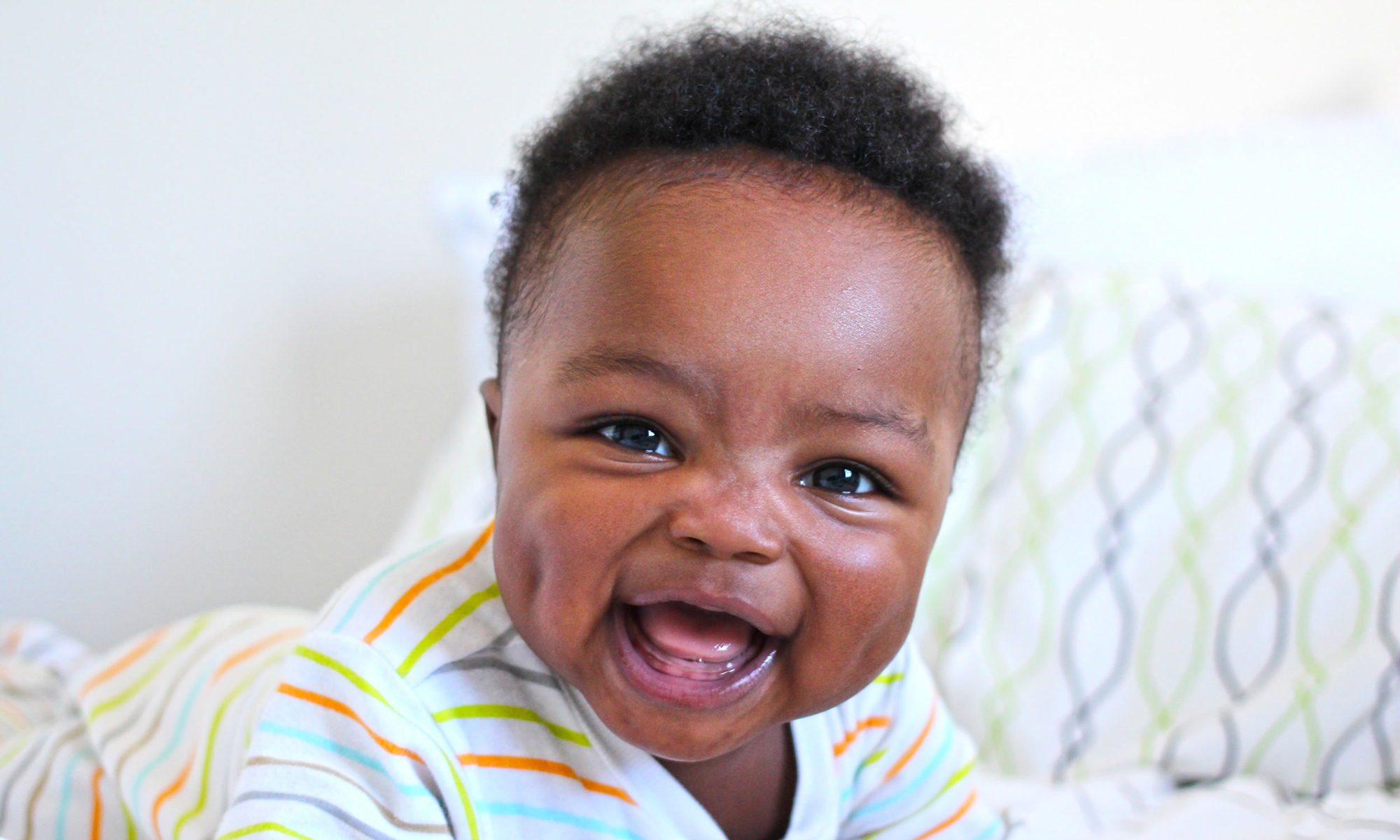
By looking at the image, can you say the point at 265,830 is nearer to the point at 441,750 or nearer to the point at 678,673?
the point at 441,750

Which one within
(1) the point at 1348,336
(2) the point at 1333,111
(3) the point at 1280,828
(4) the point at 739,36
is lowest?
(3) the point at 1280,828

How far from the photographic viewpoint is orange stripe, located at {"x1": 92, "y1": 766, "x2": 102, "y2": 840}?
82 centimetres

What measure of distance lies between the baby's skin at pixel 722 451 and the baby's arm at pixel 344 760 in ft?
0.27

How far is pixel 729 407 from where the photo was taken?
1.88 feet

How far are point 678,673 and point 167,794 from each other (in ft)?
1.37

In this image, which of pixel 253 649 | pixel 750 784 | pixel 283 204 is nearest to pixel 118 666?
pixel 253 649

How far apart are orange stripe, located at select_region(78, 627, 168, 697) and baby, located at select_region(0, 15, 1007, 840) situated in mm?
236

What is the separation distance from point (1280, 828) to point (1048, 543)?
32 cm

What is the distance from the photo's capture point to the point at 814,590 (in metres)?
0.60

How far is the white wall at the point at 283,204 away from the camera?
52.2 inches

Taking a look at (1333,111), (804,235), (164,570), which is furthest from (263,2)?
(1333,111)

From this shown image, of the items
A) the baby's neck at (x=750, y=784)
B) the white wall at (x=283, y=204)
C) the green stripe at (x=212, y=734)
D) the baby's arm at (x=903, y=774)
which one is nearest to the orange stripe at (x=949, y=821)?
the baby's arm at (x=903, y=774)

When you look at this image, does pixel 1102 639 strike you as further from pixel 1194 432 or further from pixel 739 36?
pixel 739 36

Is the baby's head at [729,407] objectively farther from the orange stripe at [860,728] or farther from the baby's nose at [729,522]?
the orange stripe at [860,728]
